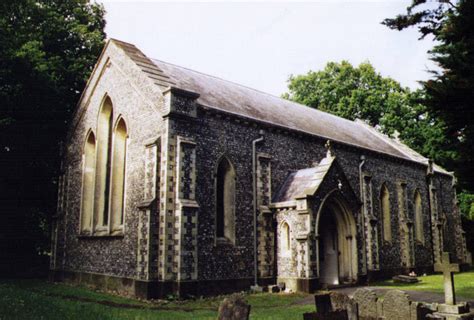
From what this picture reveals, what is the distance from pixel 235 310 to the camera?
689 centimetres

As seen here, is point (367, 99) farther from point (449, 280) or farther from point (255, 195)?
point (449, 280)

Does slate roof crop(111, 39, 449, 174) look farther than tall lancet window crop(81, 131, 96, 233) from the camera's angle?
No

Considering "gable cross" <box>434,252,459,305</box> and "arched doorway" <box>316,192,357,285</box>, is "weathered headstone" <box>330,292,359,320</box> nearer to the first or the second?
"gable cross" <box>434,252,459,305</box>

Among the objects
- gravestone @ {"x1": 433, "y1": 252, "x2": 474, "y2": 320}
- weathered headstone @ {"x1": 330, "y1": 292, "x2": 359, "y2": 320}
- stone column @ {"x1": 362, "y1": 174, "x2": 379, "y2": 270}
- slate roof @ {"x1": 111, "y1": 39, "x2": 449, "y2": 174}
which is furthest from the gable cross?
stone column @ {"x1": 362, "y1": 174, "x2": 379, "y2": 270}

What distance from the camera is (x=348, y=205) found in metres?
19.5

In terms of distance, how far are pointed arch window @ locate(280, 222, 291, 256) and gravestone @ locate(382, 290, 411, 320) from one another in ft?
25.4

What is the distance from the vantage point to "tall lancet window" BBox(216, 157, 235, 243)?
17.3 m

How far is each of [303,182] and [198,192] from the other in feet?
16.4

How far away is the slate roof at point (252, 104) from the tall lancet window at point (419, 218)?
2.62m

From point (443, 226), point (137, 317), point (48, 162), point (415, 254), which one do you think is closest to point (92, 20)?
point (48, 162)

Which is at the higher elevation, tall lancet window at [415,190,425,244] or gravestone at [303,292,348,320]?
tall lancet window at [415,190,425,244]

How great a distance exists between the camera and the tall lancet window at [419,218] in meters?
28.6

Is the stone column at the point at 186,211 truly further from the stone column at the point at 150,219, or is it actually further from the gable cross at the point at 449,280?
the gable cross at the point at 449,280

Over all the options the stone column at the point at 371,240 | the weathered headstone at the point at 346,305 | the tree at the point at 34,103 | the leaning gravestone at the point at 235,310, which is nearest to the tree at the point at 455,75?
the weathered headstone at the point at 346,305
